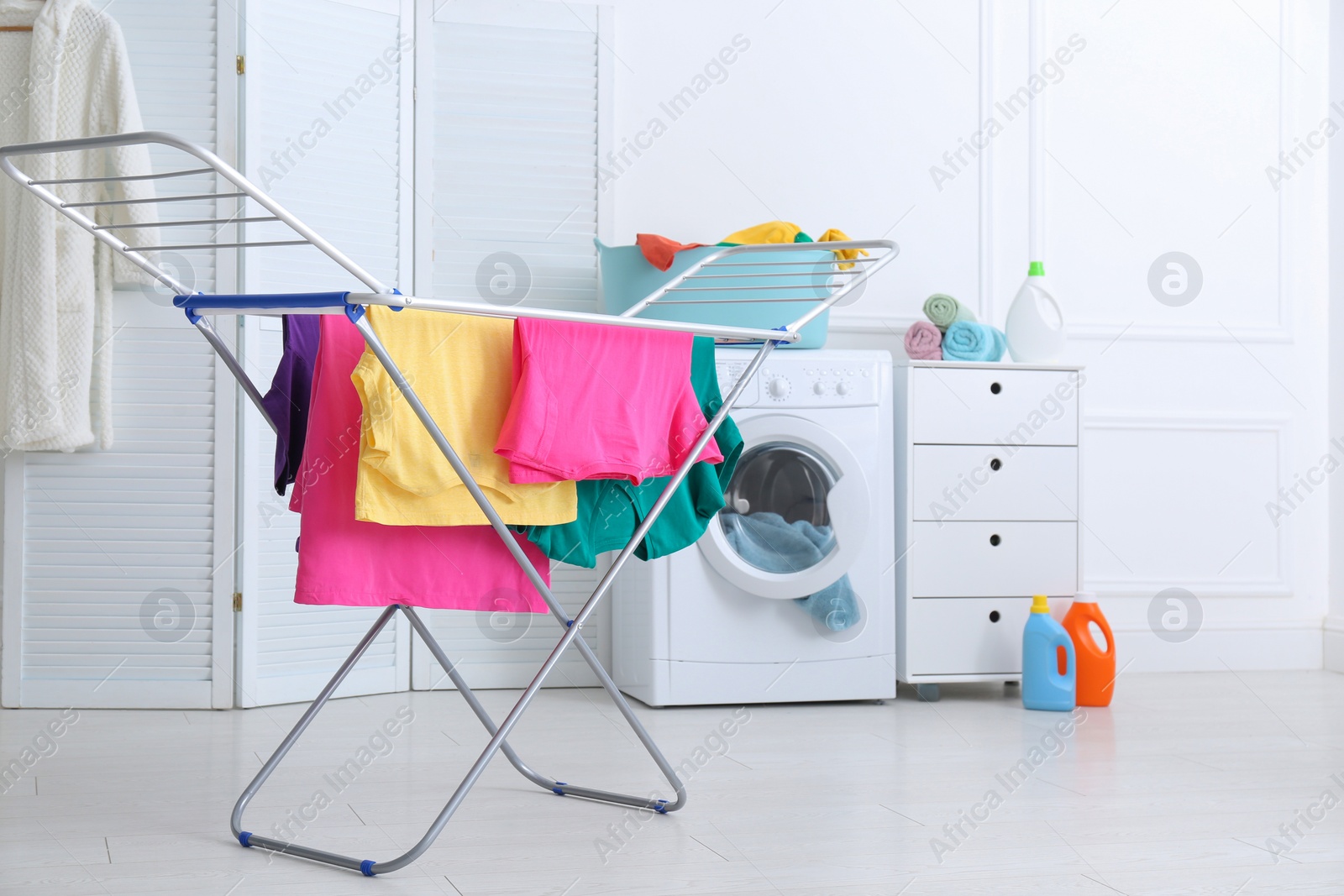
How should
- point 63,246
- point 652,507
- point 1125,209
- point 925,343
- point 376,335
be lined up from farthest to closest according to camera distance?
point 1125,209
point 925,343
point 63,246
point 652,507
point 376,335

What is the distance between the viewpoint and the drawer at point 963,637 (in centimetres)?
321

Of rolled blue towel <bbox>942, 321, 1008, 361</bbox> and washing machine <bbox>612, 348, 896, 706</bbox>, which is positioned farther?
rolled blue towel <bbox>942, 321, 1008, 361</bbox>

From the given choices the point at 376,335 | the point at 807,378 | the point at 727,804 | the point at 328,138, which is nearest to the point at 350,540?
the point at 376,335

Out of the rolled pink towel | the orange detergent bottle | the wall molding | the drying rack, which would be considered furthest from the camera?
the wall molding

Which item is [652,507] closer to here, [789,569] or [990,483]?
[789,569]

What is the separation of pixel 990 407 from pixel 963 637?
631mm

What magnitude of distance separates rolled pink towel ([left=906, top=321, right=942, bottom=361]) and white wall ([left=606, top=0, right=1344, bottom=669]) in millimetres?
334

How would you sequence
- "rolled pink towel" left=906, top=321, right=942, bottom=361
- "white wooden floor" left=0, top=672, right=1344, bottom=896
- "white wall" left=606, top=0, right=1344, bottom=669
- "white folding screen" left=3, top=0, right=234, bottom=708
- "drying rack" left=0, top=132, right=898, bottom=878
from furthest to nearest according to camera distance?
"white wall" left=606, top=0, right=1344, bottom=669, "rolled pink towel" left=906, top=321, right=942, bottom=361, "white folding screen" left=3, top=0, right=234, bottom=708, "white wooden floor" left=0, top=672, right=1344, bottom=896, "drying rack" left=0, top=132, right=898, bottom=878

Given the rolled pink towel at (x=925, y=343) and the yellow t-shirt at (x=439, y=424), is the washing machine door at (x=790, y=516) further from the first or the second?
the yellow t-shirt at (x=439, y=424)

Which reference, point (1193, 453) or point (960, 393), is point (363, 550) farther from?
point (1193, 453)

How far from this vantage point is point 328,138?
3.16 metres

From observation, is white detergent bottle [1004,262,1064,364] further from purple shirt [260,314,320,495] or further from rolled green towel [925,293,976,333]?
purple shirt [260,314,320,495]

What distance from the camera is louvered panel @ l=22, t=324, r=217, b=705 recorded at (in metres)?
3.04

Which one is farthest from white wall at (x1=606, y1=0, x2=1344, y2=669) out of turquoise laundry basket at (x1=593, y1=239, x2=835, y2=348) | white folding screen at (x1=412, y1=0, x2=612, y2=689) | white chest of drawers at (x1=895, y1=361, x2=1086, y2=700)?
white chest of drawers at (x1=895, y1=361, x2=1086, y2=700)
